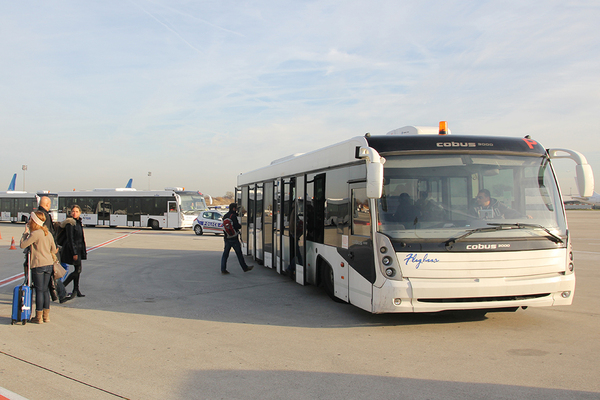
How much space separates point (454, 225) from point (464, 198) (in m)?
0.43

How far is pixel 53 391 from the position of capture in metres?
4.41

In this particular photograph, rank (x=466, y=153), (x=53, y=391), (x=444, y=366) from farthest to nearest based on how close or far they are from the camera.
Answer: (x=466, y=153) < (x=444, y=366) < (x=53, y=391)

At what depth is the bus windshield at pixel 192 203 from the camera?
34.3 meters

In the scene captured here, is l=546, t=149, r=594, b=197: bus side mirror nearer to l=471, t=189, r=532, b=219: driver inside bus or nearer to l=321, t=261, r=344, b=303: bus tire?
l=471, t=189, r=532, b=219: driver inside bus

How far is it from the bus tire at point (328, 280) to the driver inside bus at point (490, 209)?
279 centimetres

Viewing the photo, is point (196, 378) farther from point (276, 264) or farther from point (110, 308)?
point (276, 264)

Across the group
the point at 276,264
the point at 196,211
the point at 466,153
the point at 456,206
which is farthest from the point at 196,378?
the point at 196,211

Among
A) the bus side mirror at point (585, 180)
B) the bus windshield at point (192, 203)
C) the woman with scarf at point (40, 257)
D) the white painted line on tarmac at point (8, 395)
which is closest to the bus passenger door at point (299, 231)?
the woman with scarf at point (40, 257)

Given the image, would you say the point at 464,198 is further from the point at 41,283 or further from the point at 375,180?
the point at 41,283

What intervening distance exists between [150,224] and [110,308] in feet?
90.9

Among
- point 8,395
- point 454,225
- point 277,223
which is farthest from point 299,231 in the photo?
point 8,395

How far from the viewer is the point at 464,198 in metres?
6.57

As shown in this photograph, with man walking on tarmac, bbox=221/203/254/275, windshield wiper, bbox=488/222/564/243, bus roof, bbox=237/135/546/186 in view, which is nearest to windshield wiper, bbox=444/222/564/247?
windshield wiper, bbox=488/222/564/243

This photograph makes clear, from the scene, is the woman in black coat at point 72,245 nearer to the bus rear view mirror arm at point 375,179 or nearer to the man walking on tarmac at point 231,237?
the man walking on tarmac at point 231,237
